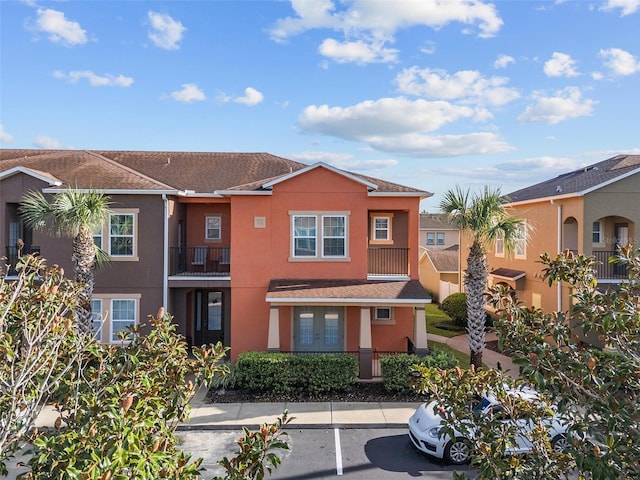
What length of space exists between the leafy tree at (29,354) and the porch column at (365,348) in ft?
35.9

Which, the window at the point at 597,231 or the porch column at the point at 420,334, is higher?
the window at the point at 597,231

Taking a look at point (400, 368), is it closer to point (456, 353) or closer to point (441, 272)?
point (456, 353)

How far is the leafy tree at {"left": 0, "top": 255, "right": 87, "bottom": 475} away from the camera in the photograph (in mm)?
3818

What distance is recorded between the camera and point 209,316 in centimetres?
1944

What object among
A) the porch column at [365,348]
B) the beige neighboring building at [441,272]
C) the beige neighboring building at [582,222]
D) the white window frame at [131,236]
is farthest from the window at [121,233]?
the beige neighboring building at [441,272]

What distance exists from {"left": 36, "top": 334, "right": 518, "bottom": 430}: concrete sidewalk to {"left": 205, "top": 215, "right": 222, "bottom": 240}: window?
25.1ft

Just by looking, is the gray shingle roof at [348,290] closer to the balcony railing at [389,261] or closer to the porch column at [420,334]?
A: the porch column at [420,334]

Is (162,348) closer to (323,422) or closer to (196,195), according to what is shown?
(323,422)

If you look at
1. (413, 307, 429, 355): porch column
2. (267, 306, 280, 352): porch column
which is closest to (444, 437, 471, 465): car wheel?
(413, 307, 429, 355): porch column

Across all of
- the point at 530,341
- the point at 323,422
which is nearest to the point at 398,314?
the point at 323,422

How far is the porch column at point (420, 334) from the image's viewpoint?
578 inches

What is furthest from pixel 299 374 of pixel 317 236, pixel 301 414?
pixel 317 236

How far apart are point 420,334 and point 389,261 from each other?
3371mm

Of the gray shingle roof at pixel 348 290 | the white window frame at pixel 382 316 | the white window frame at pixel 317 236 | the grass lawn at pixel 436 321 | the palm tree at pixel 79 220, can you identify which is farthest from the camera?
the grass lawn at pixel 436 321
